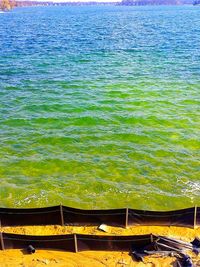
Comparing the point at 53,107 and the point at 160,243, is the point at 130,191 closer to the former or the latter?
the point at 160,243

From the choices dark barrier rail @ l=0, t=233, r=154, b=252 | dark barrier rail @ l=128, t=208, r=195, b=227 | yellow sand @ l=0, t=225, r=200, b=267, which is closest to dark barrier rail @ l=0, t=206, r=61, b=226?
dark barrier rail @ l=0, t=233, r=154, b=252

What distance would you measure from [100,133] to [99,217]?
11.3 metres

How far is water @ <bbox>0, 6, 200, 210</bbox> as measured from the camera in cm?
1984

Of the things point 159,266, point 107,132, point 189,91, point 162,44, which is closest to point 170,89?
point 189,91

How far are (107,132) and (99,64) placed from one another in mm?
23389

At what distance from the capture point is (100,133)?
27.0 meters

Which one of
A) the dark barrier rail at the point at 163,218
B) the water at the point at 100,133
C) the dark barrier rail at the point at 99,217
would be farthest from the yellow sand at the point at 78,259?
the water at the point at 100,133

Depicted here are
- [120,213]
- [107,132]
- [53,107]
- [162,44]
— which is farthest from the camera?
[162,44]

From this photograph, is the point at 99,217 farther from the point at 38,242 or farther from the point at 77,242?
the point at 38,242

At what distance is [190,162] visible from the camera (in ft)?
73.7

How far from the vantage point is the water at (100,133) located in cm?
1984

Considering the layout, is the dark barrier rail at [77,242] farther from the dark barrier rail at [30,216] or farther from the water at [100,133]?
the water at [100,133]

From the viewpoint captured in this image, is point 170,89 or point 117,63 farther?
point 117,63

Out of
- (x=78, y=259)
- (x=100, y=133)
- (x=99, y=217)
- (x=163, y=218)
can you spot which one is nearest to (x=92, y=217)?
(x=99, y=217)
